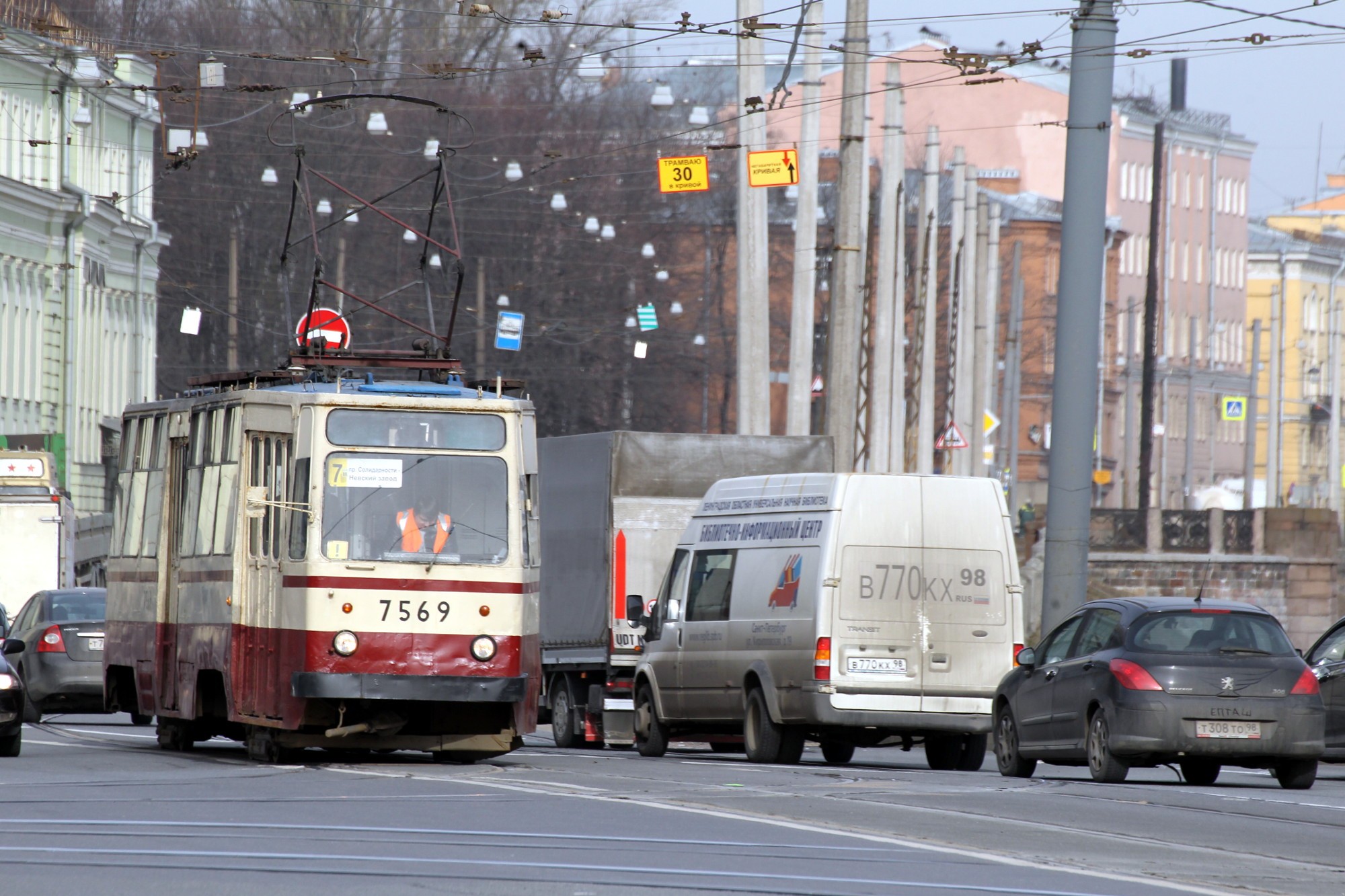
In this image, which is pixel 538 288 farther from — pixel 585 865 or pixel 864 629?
pixel 585 865

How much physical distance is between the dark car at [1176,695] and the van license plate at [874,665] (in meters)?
0.99

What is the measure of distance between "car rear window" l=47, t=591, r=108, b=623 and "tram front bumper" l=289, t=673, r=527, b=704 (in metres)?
10.3

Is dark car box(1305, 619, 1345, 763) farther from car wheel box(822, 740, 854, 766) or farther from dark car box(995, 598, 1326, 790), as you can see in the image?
car wheel box(822, 740, 854, 766)

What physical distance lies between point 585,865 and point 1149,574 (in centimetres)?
5128

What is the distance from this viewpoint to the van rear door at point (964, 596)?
20.1 meters

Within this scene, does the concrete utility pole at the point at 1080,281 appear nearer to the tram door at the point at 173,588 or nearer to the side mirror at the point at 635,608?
the side mirror at the point at 635,608

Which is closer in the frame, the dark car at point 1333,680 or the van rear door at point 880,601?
the van rear door at point 880,601

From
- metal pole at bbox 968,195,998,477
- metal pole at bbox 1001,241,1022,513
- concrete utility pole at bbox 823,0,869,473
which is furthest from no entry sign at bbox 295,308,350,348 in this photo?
metal pole at bbox 1001,241,1022,513

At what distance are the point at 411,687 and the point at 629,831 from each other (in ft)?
16.8

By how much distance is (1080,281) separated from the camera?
25.9 metres

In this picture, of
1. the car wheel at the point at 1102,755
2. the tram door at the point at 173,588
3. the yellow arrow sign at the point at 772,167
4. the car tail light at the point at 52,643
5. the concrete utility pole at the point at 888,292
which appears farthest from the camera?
the concrete utility pole at the point at 888,292

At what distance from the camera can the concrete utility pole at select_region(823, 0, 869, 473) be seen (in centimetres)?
3073

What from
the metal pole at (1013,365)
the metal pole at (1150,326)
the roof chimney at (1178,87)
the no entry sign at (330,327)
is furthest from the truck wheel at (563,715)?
the roof chimney at (1178,87)

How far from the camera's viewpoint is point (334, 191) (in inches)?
2132
